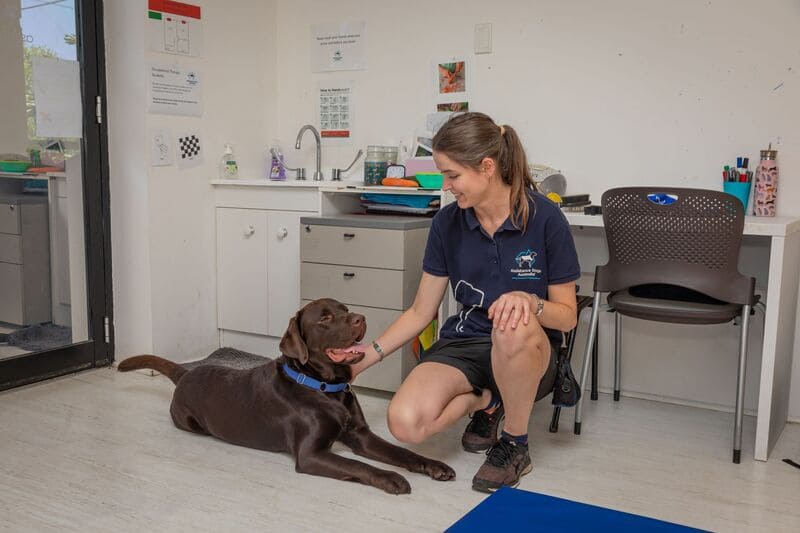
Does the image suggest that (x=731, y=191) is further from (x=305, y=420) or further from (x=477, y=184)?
(x=305, y=420)

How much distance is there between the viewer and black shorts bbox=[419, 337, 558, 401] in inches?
95.5

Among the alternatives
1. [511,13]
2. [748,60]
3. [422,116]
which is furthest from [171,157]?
[748,60]

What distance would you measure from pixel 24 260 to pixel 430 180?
1.68 m

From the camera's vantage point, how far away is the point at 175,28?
11.8ft

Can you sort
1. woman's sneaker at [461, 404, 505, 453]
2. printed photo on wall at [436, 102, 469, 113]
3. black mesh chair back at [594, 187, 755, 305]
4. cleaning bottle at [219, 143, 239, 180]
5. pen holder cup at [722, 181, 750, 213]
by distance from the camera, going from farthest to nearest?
1. cleaning bottle at [219, 143, 239, 180]
2. printed photo on wall at [436, 102, 469, 113]
3. pen holder cup at [722, 181, 750, 213]
4. woman's sneaker at [461, 404, 505, 453]
5. black mesh chair back at [594, 187, 755, 305]

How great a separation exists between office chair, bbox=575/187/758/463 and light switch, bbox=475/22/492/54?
113 cm

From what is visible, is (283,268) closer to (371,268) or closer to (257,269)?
(257,269)

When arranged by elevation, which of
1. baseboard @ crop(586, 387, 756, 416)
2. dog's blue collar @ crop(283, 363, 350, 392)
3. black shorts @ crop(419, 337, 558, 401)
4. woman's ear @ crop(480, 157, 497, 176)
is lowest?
baseboard @ crop(586, 387, 756, 416)

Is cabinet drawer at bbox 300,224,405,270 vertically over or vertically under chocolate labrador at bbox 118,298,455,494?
over

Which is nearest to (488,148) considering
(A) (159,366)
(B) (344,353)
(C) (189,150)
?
(B) (344,353)

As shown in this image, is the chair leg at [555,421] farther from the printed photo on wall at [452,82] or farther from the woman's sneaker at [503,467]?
the printed photo on wall at [452,82]

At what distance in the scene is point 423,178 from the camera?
130 inches

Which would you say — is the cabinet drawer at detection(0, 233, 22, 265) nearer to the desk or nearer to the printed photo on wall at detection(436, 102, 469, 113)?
→ the printed photo on wall at detection(436, 102, 469, 113)

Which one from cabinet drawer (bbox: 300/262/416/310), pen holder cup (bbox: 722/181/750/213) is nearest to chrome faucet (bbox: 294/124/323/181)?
cabinet drawer (bbox: 300/262/416/310)
